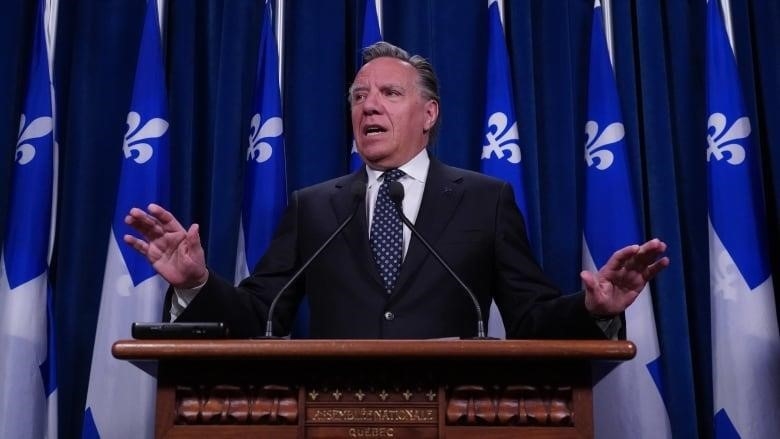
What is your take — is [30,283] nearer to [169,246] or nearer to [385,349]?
[169,246]

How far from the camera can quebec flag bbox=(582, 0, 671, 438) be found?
9.71 ft

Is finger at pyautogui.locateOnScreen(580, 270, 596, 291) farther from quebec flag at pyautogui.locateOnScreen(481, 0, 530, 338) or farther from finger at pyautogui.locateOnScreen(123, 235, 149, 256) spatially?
quebec flag at pyautogui.locateOnScreen(481, 0, 530, 338)

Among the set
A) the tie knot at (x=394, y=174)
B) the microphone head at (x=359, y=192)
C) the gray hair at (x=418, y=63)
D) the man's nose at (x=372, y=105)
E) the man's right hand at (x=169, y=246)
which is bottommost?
the man's right hand at (x=169, y=246)

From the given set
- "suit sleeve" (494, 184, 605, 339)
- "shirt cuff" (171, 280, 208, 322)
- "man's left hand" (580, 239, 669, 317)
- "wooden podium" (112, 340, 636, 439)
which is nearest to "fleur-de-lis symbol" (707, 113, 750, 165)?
"suit sleeve" (494, 184, 605, 339)

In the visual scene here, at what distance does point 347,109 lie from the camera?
329 centimetres

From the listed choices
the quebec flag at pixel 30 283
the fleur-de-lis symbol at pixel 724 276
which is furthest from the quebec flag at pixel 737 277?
the quebec flag at pixel 30 283

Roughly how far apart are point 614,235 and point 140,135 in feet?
5.58

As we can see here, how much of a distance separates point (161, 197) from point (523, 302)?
1421mm

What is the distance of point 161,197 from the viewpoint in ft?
10.2

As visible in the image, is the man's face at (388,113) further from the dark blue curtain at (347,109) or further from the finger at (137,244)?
the finger at (137,244)

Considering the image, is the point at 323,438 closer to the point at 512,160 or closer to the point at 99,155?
the point at 512,160

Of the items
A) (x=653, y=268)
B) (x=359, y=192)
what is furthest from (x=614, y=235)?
(x=653, y=268)

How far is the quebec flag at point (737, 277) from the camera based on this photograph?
2.95 metres

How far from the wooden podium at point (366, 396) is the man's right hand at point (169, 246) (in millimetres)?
278
